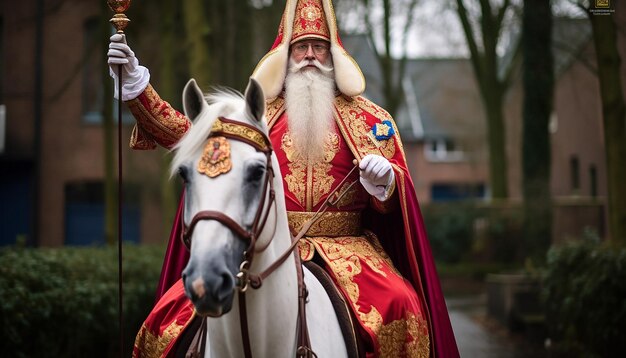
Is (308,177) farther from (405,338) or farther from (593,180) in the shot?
(593,180)

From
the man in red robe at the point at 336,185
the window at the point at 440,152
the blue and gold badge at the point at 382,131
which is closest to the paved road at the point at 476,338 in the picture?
the man in red robe at the point at 336,185

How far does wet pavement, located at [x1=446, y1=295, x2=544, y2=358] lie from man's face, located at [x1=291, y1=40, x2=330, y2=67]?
298 inches

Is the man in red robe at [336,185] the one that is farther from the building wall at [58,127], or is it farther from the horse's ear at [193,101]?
the building wall at [58,127]

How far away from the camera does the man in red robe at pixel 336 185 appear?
15.6ft

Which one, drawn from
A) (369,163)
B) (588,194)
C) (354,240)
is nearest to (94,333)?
(354,240)

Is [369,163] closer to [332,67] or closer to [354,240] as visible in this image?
[354,240]

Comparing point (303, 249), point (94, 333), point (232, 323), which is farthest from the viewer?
point (94, 333)

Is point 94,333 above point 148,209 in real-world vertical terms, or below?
below

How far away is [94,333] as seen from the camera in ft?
29.7

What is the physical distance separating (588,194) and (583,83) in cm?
396

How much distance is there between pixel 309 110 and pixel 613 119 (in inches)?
217

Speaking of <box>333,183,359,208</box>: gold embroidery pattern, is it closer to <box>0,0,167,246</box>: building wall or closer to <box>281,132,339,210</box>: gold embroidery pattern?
<box>281,132,339,210</box>: gold embroidery pattern

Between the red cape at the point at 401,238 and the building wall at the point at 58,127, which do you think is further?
the building wall at the point at 58,127

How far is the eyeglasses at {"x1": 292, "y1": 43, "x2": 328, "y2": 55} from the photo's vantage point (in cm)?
549
